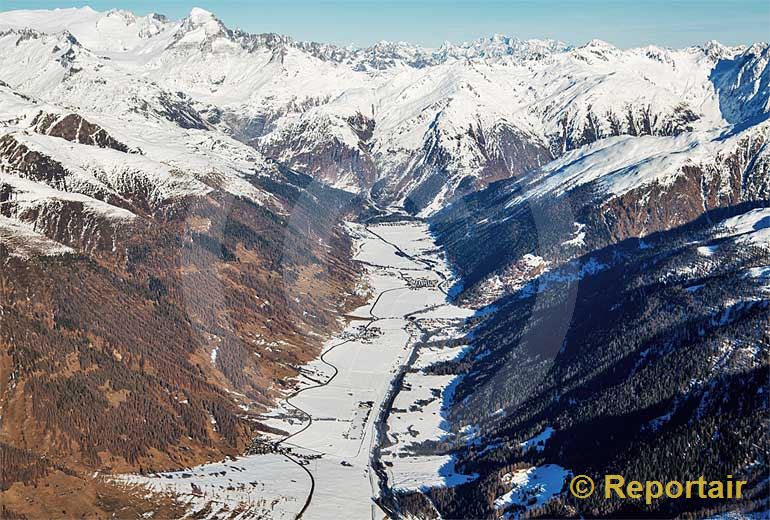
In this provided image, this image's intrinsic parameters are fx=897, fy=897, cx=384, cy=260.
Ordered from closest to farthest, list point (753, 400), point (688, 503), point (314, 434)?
point (688, 503) → point (753, 400) → point (314, 434)

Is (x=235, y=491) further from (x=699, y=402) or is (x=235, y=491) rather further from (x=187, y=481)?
(x=699, y=402)

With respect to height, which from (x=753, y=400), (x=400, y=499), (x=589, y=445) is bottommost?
(x=400, y=499)

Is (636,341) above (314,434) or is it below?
above

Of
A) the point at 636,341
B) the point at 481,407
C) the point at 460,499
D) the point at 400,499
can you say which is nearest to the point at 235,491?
the point at 400,499

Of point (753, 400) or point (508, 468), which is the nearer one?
point (753, 400)

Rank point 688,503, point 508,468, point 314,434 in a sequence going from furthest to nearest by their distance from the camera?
point 314,434 < point 508,468 < point 688,503

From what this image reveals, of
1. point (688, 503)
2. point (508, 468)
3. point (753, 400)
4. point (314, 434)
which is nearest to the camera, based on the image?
point (688, 503)

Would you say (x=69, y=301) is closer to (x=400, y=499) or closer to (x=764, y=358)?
(x=400, y=499)

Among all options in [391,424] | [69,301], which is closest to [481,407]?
[391,424]

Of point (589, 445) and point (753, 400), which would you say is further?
point (589, 445)
